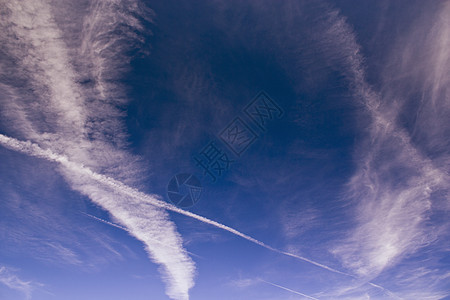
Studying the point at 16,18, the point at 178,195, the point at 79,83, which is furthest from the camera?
the point at 178,195

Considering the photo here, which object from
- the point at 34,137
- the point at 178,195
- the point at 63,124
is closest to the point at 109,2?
the point at 63,124

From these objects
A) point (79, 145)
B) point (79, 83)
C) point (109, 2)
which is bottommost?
point (79, 145)

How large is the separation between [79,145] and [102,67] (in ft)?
9.43

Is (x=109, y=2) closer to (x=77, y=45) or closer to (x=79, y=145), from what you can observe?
(x=77, y=45)

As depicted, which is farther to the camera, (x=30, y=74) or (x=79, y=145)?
(x=79, y=145)

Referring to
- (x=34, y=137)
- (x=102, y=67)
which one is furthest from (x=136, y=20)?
(x=34, y=137)

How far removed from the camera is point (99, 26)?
5430mm

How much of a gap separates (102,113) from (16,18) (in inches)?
112

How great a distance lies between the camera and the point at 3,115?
6.43 meters

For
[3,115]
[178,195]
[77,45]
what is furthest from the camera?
[178,195]

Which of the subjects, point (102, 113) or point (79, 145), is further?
point (79, 145)

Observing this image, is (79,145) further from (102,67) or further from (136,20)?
(136,20)

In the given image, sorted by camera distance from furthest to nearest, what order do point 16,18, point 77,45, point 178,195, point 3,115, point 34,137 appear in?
point 178,195, point 34,137, point 3,115, point 77,45, point 16,18

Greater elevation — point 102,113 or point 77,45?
point 77,45
